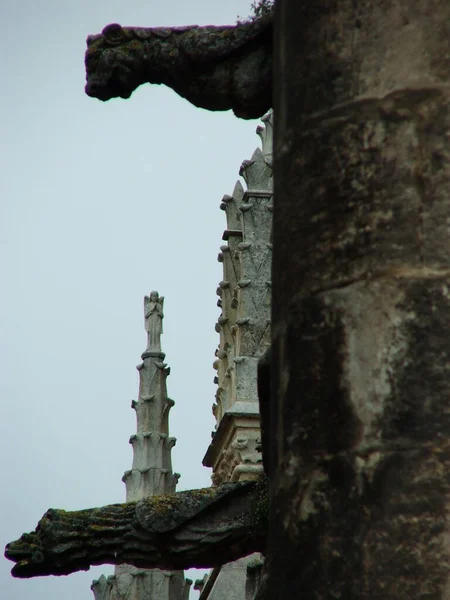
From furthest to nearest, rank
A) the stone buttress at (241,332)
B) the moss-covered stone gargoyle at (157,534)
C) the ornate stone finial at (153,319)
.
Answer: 1. the ornate stone finial at (153,319)
2. the stone buttress at (241,332)
3. the moss-covered stone gargoyle at (157,534)

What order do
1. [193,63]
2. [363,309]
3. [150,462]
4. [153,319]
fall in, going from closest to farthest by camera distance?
[363,309]
[193,63]
[150,462]
[153,319]

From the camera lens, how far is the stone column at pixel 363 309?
12.9ft

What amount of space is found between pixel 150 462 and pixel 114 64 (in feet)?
35.4

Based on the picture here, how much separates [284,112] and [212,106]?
0.80 m

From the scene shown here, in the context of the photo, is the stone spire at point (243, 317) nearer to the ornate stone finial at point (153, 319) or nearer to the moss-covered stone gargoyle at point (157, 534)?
the ornate stone finial at point (153, 319)

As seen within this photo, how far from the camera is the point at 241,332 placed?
14258 mm

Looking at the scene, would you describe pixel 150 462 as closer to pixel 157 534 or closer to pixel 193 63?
pixel 157 534

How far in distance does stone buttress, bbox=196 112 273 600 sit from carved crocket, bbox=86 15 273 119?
26.2 feet

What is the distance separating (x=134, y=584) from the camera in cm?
1491

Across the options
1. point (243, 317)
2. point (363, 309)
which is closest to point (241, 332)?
point (243, 317)

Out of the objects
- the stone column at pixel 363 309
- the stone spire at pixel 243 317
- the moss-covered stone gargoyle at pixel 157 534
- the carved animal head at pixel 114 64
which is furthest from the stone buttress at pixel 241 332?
the stone column at pixel 363 309

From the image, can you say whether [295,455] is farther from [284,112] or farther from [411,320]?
[284,112]

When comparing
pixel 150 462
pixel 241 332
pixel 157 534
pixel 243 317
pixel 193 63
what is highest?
pixel 243 317

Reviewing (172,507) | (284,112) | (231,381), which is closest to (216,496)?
(172,507)
